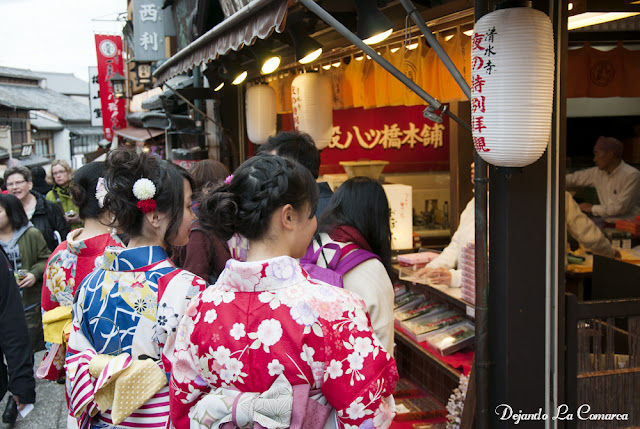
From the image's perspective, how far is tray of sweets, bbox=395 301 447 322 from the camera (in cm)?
566

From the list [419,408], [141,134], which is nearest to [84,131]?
[141,134]

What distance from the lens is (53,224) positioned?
8234 mm

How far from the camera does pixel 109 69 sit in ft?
70.9

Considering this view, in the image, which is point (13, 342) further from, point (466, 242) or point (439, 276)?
point (466, 242)

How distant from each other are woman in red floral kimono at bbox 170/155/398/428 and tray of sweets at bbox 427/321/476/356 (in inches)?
111

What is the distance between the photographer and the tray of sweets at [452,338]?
196 inches

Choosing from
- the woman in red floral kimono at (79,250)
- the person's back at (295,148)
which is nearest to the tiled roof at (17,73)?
the woman in red floral kimono at (79,250)

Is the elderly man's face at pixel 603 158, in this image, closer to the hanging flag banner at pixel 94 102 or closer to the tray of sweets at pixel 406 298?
the tray of sweets at pixel 406 298

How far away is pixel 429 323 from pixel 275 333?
11.9 ft

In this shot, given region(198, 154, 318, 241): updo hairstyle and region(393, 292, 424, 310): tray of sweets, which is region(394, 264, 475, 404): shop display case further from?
region(198, 154, 318, 241): updo hairstyle

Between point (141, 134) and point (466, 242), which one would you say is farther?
point (141, 134)

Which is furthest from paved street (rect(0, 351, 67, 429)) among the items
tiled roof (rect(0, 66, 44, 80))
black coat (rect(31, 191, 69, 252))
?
tiled roof (rect(0, 66, 44, 80))

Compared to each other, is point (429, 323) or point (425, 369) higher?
point (429, 323)

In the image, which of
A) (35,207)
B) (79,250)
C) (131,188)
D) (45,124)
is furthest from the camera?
(45,124)
